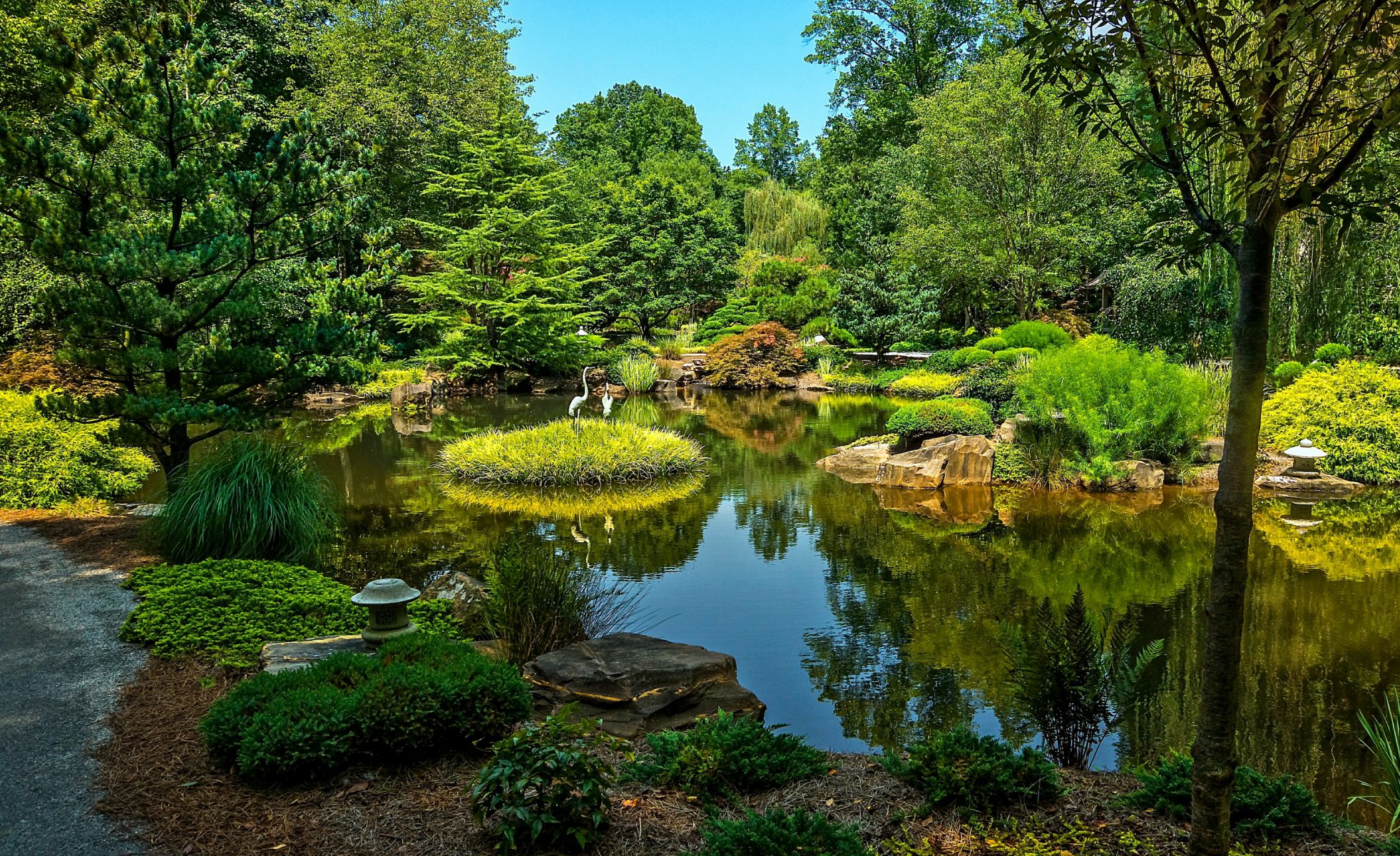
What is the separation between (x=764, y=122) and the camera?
57250 mm

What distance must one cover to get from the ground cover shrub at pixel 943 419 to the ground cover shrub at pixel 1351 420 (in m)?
3.83

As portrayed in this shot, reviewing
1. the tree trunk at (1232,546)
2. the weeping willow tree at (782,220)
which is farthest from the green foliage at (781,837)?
the weeping willow tree at (782,220)

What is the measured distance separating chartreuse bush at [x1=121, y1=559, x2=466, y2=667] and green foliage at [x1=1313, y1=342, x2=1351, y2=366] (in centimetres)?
1395

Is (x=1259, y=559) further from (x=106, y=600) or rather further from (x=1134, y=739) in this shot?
(x=106, y=600)

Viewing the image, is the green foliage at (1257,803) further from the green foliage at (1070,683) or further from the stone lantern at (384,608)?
the stone lantern at (384,608)

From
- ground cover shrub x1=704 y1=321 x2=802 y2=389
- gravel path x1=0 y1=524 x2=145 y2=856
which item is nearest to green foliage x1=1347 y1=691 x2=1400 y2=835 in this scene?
gravel path x1=0 y1=524 x2=145 y2=856

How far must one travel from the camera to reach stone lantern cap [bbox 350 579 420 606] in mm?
4707

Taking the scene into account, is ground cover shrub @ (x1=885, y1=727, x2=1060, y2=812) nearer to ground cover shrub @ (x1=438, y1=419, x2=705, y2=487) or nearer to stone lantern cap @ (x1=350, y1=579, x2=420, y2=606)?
stone lantern cap @ (x1=350, y1=579, x2=420, y2=606)

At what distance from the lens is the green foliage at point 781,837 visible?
2574 mm

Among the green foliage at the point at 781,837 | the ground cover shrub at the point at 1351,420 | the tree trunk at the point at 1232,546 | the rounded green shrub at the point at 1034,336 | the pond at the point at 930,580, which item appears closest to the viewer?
the tree trunk at the point at 1232,546

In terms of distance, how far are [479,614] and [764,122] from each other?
55.9 m

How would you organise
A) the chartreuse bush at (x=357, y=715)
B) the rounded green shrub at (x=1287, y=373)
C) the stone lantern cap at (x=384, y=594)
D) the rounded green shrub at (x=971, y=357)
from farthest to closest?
the rounded green shrub at (x=971, y=357) → the rounded green shrub at (x=1287, y=373) → the stone lantern cap at (x=384, y=594) → the chartreuse bush at (x=357, y=715)

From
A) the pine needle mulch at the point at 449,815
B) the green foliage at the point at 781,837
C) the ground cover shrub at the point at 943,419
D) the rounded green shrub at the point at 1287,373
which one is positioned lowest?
the pine needle mulch at the point at 449,815

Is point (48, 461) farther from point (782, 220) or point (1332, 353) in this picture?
point (782, 220)
